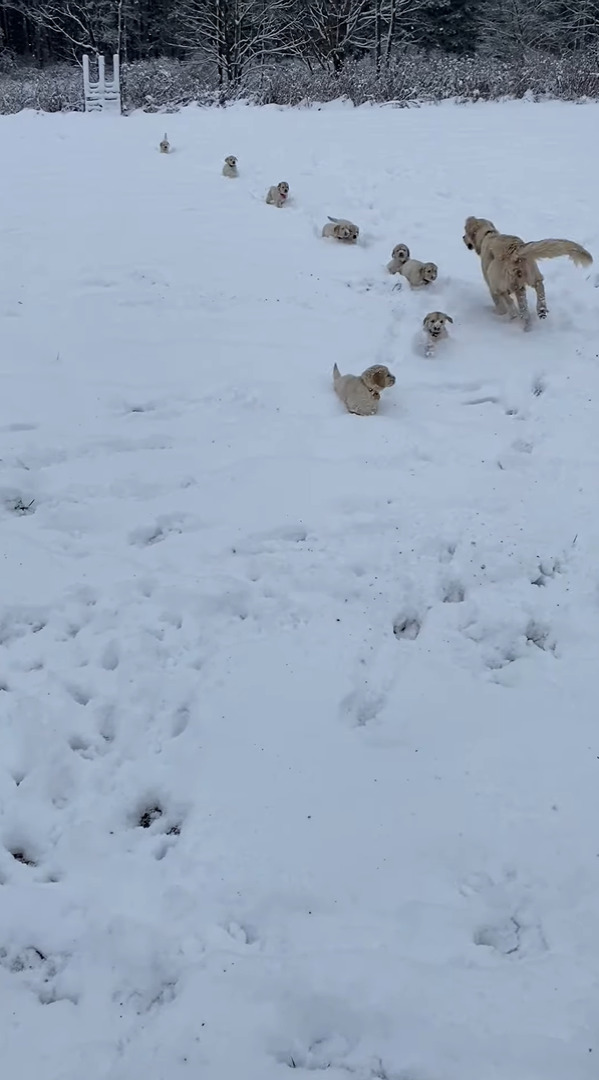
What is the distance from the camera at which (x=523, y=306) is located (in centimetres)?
606

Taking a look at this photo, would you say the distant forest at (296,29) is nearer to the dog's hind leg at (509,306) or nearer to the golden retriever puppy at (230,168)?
the golden retriever puppy at (230,168)

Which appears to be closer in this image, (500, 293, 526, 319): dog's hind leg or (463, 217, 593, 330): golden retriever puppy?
(463, 217, 593, 330): golden retriever puppy

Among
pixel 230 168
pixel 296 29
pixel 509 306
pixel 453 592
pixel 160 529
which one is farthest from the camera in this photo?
pixel 296 29

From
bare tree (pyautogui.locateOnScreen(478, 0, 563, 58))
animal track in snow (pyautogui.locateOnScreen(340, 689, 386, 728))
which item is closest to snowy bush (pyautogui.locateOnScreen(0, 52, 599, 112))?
bare tree (pyautogui.locateOnScreen(478, 0, 563, 58))

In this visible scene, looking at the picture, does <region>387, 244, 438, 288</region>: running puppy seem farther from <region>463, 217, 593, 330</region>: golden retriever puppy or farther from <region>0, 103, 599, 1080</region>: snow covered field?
<region>463, 217, 593, 330</region>: golden retriever puppy

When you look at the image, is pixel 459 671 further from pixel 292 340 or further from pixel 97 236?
pixel 97 236

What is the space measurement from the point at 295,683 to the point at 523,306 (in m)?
4.12

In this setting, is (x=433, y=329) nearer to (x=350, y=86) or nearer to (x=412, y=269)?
(x=412, y=269)

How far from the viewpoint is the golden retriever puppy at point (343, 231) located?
26.1ft

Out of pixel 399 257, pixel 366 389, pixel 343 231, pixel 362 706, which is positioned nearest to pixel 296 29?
pixel 343 231

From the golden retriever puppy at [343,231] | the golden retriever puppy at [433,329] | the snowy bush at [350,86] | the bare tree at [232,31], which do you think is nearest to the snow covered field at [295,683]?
the golden retriever puppy at [433,329]

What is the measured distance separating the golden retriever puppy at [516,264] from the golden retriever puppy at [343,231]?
1.87m

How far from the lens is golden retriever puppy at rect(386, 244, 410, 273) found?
283 inches

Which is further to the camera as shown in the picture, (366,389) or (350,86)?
(350,86)
